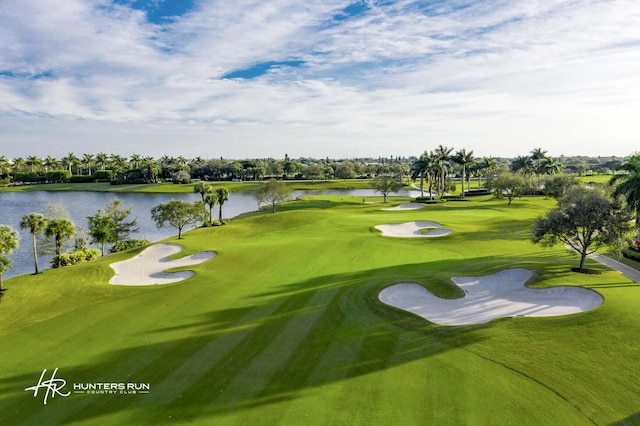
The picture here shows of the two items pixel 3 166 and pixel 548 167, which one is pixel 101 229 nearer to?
pixel 548 167

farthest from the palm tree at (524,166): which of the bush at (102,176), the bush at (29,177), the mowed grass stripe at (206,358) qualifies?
the bush at (29,177)

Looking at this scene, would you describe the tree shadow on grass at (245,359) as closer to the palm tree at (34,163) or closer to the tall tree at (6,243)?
the tall tree at (6,243)

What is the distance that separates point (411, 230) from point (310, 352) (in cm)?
3451

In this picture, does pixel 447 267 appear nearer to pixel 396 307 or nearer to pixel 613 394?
pixel 396 307

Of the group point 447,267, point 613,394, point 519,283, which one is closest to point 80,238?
point 447,267

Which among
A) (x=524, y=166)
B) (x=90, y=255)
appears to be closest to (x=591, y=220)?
(x=90, y=255)

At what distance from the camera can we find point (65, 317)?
22.7 m

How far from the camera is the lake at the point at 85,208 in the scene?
4778 centimetres

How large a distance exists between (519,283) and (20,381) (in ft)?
A: 92.8

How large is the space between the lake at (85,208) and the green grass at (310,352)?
821 inches

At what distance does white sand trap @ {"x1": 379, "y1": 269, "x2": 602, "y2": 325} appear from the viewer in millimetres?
20812

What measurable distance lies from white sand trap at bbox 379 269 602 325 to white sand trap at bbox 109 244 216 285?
723 inches

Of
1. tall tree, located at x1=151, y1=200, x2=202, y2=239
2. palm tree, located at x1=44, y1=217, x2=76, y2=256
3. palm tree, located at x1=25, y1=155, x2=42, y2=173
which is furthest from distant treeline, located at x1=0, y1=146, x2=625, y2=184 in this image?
palm tree, located at x1=44, y1=217, x2=76, y2=256

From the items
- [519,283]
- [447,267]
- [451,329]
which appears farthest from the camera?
[447,267]
